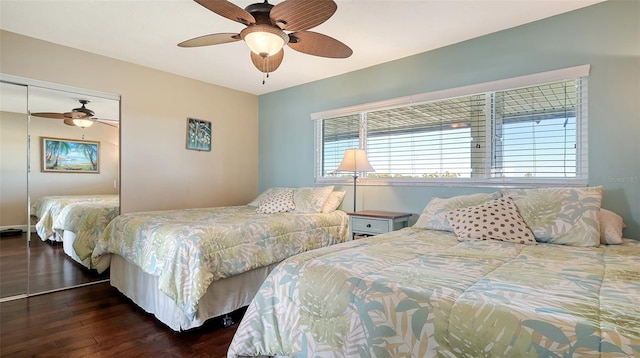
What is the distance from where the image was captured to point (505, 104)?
266 centimetres

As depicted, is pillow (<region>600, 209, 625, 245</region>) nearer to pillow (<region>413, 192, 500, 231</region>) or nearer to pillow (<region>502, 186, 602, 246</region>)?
pillow (<region>502, 186, 602, 246</region>)

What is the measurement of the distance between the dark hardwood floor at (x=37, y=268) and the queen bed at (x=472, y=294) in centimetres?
260

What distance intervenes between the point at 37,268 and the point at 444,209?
365 cm

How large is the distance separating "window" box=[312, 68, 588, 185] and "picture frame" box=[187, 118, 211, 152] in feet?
5.28

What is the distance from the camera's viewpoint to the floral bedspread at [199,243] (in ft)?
6.96

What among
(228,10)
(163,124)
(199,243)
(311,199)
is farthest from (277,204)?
(228,10)

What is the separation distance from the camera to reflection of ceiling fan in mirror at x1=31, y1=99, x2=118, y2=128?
306 cm

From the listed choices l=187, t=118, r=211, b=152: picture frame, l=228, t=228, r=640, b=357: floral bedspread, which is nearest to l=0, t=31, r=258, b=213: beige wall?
l=187, t=118, r=211, b=152: picture frame

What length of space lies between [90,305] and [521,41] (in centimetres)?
411

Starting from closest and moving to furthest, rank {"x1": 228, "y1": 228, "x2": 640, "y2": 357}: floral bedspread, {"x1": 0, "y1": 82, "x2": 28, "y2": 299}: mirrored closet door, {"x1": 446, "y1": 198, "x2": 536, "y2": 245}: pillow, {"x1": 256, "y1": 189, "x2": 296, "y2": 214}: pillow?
{"x1": 228, "y1": 228, "x2": 640, "y2": 357}: floral bedspread
{"x1": 446, "y1": 198, "x2": 536, "y2": 245}: pillow
{"x1": 0, "y1": 82, "x2": 28, "y2": 299}: mirrored closet door
{"x1": 256, "y1": 189, "x2": 296, "y2": 214}: pillow

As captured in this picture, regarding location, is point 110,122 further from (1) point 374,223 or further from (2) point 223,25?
(1) point 374,223

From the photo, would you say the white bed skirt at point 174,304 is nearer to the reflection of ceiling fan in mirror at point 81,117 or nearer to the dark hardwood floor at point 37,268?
the dark hardwood floor at point 37,268

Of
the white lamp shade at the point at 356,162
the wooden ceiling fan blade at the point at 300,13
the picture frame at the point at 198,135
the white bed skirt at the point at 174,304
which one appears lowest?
the white bed skirt at the point at 174,304

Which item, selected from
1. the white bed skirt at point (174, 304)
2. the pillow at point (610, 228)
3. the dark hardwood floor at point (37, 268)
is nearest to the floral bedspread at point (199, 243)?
the white bed skirt at point (174, 304)
